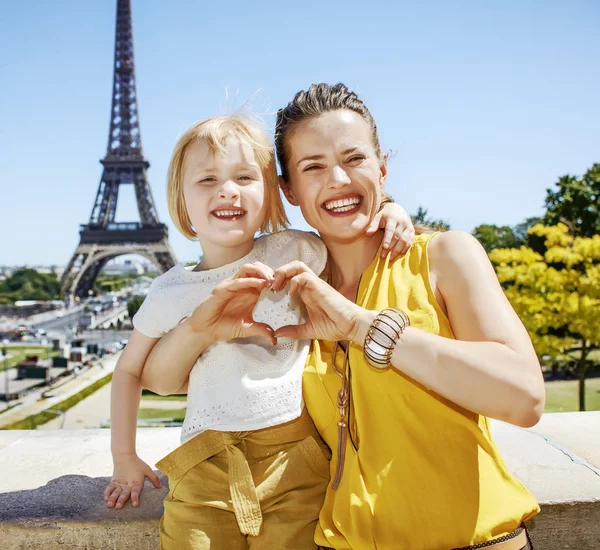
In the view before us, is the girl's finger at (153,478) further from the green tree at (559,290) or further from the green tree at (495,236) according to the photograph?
the green tree at (495,236)

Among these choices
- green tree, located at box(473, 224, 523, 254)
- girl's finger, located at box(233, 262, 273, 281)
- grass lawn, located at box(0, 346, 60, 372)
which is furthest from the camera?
green tree, located at box(473, 224, 523, 254)

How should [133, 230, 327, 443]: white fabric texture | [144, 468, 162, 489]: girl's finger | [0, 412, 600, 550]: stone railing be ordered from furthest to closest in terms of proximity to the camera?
[144, 468, 162, 489]: girl's finger < [0, 412, 600, 550]: stone railing < [133, 230, 327, 443]: white fabric texture

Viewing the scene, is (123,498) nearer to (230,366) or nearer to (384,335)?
(230,366)

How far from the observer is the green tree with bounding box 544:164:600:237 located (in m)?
21.7

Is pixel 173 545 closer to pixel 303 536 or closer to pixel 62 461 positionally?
pixel 303 536

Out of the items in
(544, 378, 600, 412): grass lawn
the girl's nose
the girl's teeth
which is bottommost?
(544, 378, 600, 412): grass lawn

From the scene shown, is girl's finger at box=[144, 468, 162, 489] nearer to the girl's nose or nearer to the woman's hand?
the woman's hand

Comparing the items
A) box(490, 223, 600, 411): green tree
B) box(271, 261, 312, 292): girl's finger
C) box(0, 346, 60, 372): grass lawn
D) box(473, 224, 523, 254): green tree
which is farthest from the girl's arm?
box(473, 224, 523, 254): green tree

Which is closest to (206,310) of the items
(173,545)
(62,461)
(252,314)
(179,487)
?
(252,314)

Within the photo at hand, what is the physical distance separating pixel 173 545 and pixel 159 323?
0.74 meters

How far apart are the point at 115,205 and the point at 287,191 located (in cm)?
4760

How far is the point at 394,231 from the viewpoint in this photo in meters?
1.84

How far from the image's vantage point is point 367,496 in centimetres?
154

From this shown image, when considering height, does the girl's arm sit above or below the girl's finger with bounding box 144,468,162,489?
above
